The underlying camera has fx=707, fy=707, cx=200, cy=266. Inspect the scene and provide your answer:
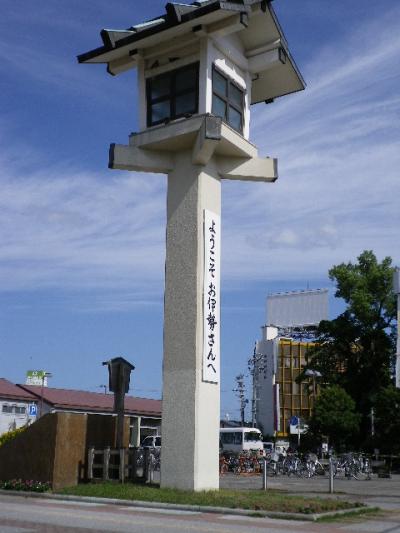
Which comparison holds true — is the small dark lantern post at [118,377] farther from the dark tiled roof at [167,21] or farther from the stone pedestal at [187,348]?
the dark tiled roof at [167,21]

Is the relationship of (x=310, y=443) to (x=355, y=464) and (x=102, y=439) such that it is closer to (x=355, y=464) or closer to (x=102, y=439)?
(x=355, y=464)

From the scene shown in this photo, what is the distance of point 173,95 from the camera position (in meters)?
20.2

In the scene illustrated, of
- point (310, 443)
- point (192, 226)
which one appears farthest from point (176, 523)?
point (310, 443)

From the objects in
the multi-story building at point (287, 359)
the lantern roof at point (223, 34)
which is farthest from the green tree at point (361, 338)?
the lantern roof at point (223, 34)

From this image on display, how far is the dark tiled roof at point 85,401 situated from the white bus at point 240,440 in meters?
6.11

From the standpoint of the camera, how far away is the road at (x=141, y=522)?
41.0 ft

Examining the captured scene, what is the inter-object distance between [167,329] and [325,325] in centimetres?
3424

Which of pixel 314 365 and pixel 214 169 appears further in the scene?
pixel 314 365

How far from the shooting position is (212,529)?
12.6 metres

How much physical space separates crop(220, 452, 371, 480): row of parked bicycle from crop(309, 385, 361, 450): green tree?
9.63 metres

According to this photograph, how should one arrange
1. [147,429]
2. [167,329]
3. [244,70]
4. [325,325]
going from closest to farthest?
[167,329], [244,70], [325,325], [147,429]

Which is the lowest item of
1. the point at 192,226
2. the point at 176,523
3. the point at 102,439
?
the point at 176,523

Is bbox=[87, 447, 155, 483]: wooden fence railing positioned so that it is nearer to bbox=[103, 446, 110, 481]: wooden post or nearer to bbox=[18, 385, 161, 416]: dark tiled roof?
bbox=[103, 446, 110, 481]: wooden post

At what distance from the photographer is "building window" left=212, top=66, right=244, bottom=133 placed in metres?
19.9
